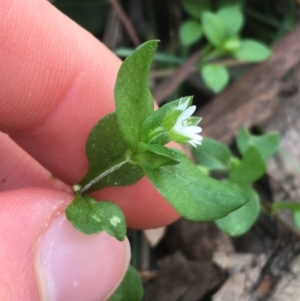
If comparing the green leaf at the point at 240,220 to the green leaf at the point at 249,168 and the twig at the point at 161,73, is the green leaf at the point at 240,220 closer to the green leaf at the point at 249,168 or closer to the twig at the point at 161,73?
the green leaf at the point at 249,168

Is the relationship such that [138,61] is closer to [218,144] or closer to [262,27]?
[218,144]

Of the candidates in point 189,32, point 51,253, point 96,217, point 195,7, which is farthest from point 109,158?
point 195,7

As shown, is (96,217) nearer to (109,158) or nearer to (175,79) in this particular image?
(109,158)

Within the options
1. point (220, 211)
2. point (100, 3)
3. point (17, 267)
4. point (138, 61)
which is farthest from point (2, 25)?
point (100, 3)

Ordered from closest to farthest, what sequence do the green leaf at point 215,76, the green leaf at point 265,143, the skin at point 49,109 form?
1. the skin at point 49,109
2. the green leaf at point 265,143
3. the green leaf at point 215,76

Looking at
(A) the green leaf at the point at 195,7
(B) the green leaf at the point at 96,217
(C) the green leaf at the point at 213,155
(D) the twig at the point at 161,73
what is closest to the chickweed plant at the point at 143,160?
(B) the green leaf at the point at 96,217

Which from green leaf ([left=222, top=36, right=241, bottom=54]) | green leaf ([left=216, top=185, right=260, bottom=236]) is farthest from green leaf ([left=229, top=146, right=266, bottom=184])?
green leaf ([left=222, top=36, right=241, bottom=54])

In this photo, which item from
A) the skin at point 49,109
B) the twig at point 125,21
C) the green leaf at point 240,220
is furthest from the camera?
the twig at point 125,21
